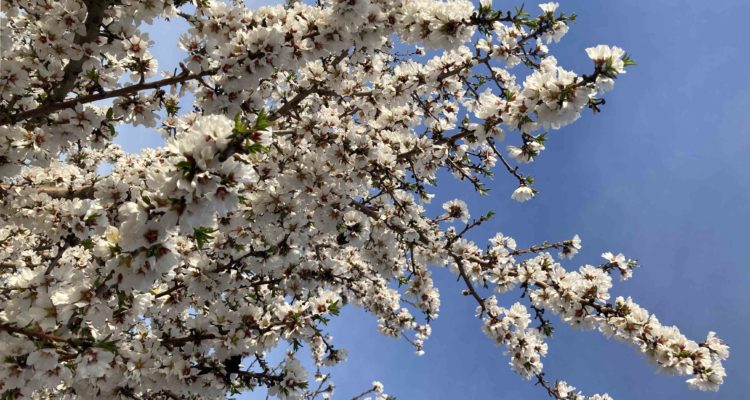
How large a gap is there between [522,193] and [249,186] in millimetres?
4250

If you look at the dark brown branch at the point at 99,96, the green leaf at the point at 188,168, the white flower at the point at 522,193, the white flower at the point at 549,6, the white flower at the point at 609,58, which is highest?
the white flower at the point at 549,6

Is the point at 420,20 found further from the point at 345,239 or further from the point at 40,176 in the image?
the point at 40,176

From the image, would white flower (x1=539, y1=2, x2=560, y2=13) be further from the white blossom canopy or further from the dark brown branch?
the dark brown branch

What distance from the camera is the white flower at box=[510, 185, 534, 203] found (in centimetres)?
663

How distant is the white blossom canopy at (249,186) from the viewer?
3260 mm

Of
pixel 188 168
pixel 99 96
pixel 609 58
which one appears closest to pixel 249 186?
pixel 99 96

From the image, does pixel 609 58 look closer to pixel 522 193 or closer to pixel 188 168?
pixel 522 193

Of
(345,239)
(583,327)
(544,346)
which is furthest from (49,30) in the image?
(544,346)

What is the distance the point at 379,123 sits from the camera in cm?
720

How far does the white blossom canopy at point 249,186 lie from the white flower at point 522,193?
0.02m

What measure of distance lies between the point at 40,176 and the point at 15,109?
4.71 ft

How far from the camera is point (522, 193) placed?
263 inches

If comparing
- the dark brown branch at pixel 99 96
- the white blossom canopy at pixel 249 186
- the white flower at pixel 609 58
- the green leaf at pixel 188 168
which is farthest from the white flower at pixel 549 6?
the green leaf at pixel 188 168

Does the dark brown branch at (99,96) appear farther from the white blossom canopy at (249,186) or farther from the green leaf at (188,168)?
the green leaf at (188,168)
